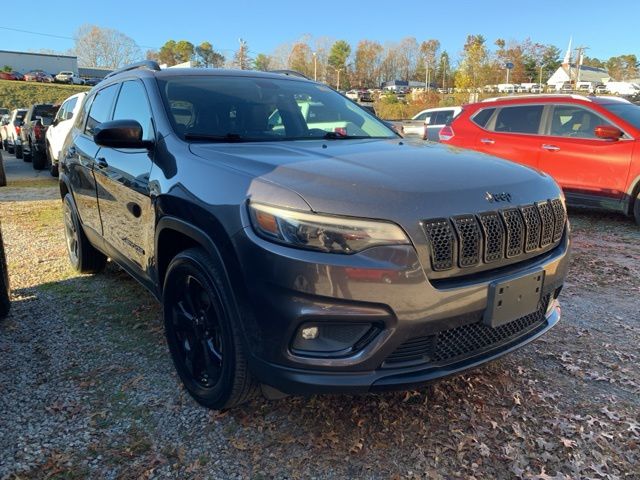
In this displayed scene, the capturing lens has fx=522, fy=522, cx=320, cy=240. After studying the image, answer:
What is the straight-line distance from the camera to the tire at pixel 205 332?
90.3 inches

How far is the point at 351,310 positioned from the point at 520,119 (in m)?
7.05

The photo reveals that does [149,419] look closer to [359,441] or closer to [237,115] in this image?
[359,441]

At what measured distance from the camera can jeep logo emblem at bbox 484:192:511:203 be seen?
2307 mm

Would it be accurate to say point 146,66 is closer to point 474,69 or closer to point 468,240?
point 468,240

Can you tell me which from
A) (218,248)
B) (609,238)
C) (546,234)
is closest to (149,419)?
(218,248)

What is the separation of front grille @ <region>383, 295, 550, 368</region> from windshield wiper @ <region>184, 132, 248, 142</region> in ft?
5.16

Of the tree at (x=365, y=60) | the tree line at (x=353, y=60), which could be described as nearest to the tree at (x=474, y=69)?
the tree line at (x=353, y=60)

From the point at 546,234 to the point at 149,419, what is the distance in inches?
86.4

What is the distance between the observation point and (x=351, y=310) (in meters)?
2.02

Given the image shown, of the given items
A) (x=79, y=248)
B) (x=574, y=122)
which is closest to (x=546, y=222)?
(x=79, y=248)

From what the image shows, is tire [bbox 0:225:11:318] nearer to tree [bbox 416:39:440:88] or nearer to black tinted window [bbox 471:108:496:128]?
black tinted window [bbox 471:108:496:128]

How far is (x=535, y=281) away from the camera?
2412 millimetres

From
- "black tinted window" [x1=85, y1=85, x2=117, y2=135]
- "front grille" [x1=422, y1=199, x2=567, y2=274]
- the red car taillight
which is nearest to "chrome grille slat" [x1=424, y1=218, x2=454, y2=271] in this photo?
"front grille" [x1=422, y1=199, x2=567, y2=274]

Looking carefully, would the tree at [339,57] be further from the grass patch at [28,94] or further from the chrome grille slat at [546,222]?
the chrome grille slat at [546,222]
